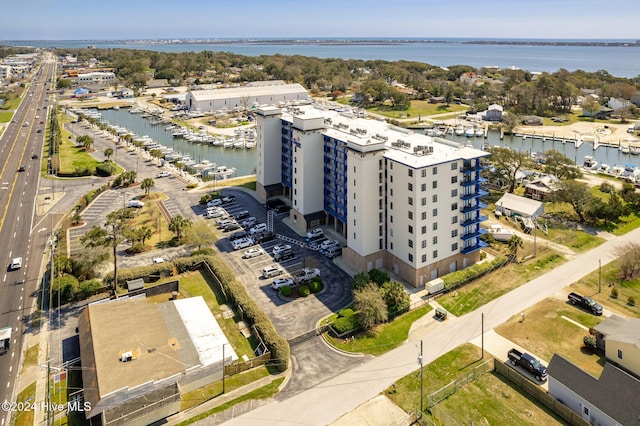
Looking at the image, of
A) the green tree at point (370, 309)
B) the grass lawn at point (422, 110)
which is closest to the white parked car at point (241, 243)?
the green tree at point (370, 309)

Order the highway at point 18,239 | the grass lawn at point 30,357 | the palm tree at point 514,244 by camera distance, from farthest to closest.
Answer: the palm tree at point 514,244, the highway at point 18,239, the grass lawn at point 30,357

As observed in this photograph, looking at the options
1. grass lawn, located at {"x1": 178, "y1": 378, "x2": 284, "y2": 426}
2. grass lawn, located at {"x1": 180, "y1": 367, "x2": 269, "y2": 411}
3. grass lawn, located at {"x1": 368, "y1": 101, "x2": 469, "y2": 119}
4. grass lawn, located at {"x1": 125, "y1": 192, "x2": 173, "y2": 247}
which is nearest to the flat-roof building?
grass lawn, located at {"x1": 180, "y1": 367, "x2": 269, "y2": 411}

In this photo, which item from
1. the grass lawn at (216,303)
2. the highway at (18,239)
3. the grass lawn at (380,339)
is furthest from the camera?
the grass lawn at (216,303)

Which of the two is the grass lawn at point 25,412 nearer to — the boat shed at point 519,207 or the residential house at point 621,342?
the residential house at point 621,342

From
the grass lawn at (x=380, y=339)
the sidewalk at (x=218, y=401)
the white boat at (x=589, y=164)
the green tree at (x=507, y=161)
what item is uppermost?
the green tree at (x=507, y=161)

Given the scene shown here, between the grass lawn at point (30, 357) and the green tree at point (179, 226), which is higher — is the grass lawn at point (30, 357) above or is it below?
below
